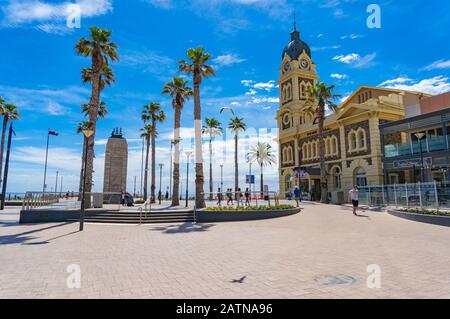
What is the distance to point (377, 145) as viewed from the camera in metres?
31.8

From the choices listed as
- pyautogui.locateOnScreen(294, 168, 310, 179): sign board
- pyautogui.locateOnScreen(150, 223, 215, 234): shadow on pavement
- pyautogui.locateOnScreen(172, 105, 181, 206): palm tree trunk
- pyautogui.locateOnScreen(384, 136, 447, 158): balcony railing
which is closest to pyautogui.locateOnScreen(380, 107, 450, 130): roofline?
pyautogui.locateOnScreen(384, 136, 447, 158): balcony railing

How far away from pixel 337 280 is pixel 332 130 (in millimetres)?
35087

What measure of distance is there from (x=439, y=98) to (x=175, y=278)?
38492 millimetres

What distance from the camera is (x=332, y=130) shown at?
37.8m

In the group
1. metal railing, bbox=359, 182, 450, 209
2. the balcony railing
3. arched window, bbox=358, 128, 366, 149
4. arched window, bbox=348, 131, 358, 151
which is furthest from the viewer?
arched window, bbox=348, 131, 358, 151

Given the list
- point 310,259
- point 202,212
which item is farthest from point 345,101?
point 310,259

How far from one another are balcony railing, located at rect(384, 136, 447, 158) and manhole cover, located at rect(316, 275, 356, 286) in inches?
1007

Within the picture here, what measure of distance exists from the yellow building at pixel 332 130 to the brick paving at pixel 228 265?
77.0 feet

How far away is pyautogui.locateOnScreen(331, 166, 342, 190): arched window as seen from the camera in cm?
3691

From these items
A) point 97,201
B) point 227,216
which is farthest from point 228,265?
point 97,201

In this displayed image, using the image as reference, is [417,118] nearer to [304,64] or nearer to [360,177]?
[360,177]

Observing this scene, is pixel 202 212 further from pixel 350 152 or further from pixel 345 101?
pixel 345 101

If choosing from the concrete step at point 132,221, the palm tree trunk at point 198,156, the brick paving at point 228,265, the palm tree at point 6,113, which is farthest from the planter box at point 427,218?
the palm tree at point 6,113

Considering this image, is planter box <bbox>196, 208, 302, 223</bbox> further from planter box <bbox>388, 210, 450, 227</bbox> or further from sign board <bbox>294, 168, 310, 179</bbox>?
sign board <bbox>294, 168, 310, 179</bbox>
